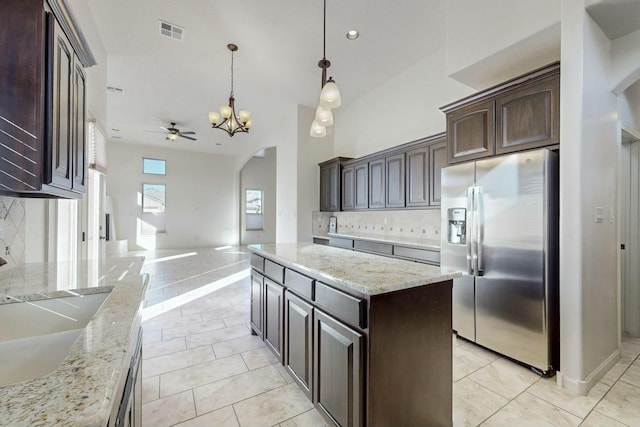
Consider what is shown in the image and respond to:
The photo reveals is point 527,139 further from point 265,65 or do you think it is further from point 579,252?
point 265,65

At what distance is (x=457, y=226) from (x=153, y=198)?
30.7ft

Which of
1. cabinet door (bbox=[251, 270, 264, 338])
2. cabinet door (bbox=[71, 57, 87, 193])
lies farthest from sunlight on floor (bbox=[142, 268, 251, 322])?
cabinet door (bbox=[71, 57, 87, 193])

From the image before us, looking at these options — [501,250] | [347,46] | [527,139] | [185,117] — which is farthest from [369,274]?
[185,117]

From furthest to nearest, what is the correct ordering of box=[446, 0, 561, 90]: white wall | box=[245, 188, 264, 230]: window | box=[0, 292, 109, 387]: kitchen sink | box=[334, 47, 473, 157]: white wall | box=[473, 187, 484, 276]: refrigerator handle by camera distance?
box=[245, 188, 264, 230]: window
box=[334, 47, 473, 157]: white wall
box=[473, 187, 484, 276]: refrigerator handle
box=[446, 0, 561, 90]: white wall
box=[0, 292, 109, 387]: kitchen sink

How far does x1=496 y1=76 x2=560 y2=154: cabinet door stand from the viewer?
214cm

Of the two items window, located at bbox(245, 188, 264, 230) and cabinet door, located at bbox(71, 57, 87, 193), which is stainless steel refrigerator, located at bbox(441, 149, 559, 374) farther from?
window, located at bbox(245, 188, 264, 230)

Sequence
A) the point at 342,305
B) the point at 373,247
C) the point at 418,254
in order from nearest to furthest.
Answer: the point at 342,305
the point at 418,254
the point at 373,247

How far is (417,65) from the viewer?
13.6 feet

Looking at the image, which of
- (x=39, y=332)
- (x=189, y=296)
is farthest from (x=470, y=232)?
(x=189, y=296)

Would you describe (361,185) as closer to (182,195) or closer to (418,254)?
(418,254)

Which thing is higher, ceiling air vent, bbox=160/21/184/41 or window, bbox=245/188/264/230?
ceiling air vent, bbox=160/21/184/41

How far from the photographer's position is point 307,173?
575 cm

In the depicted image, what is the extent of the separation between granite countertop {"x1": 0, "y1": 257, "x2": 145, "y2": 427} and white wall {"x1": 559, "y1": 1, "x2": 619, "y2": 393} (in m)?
2.68

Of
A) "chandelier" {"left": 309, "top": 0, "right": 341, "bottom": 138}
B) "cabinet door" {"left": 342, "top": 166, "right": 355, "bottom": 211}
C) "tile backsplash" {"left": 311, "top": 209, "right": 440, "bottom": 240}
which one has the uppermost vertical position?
"chandelier" {"left": 309, "top": 0, "right": 341, "bottom": 138}
